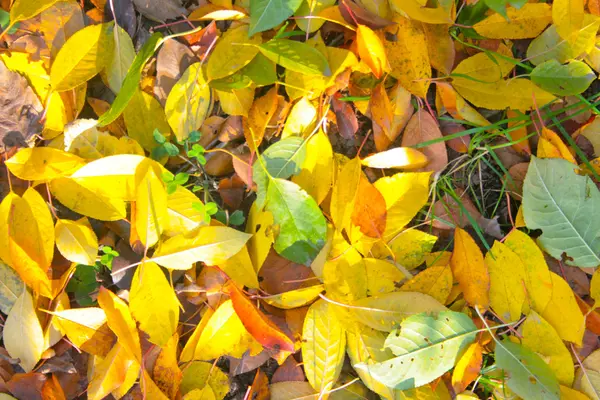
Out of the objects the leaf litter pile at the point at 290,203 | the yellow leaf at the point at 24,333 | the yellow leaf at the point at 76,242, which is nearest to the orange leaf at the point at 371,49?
the leaf litter pile at the point at 290,203

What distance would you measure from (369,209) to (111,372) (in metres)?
0.56

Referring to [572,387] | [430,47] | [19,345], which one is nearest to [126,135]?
[19,345]

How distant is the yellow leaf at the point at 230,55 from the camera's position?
34.2 inches

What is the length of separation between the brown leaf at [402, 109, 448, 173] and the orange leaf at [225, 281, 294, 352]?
1.34 feet

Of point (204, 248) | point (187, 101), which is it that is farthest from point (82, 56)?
point (204, 248)

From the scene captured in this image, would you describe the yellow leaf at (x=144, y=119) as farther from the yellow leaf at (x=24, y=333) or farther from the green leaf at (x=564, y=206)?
the green leaf at (x=564, y=206)

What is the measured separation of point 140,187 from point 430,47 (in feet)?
1.91

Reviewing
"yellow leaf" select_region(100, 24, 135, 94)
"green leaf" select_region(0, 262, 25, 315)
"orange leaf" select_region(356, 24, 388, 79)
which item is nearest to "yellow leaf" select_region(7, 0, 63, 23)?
Result: "yellow leaf" select_region(100, 24, 135, 94)

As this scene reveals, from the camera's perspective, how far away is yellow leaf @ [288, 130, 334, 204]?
0.89m

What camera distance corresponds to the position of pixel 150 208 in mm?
835

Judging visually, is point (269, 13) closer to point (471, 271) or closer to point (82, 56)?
point (82, 56)

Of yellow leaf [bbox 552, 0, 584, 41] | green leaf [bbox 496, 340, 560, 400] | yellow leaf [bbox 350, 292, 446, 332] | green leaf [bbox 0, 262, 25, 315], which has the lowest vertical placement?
green leaf [bbox 496, 340, 560, 400]

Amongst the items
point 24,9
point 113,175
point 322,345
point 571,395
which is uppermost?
point 24,9

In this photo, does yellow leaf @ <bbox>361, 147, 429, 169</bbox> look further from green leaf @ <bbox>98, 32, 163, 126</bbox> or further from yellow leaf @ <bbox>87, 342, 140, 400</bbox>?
yellow leaf @ <bbox>87, 342, 140, 400</bbox>
